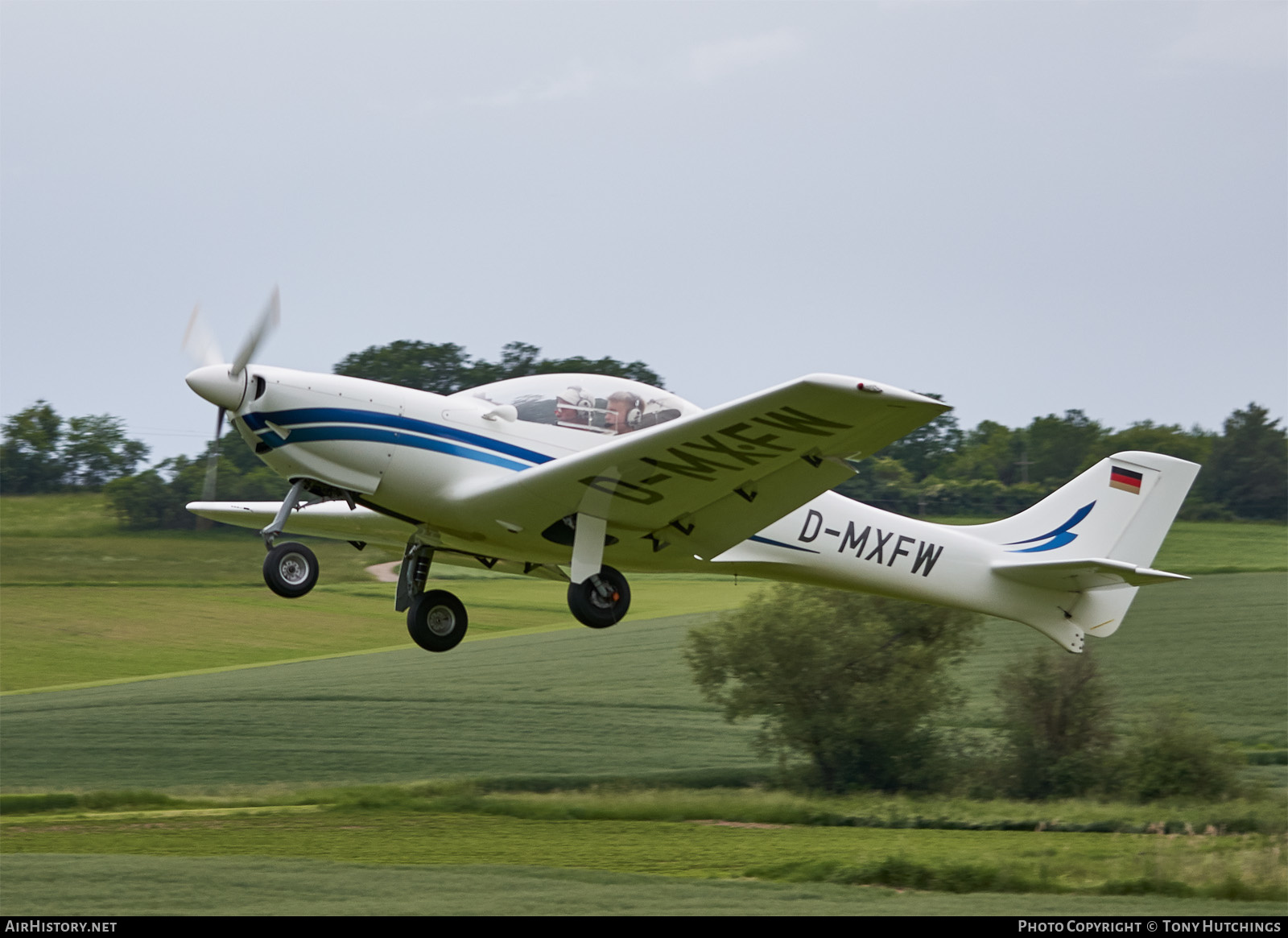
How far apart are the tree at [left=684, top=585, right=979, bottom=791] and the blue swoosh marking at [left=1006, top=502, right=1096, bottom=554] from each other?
1869 centimetres

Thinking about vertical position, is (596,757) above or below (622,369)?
below

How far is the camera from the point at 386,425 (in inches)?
455

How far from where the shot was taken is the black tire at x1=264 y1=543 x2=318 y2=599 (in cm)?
1188

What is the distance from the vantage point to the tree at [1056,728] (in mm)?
34281

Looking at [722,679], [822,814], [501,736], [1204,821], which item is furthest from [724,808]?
[1204,821]

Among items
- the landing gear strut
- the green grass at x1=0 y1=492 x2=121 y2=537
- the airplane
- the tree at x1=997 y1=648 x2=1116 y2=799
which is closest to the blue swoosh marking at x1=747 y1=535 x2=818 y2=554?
the airplane

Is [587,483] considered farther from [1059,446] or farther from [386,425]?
[1059,446]

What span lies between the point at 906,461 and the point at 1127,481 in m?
41.6

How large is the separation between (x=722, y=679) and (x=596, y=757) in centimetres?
408

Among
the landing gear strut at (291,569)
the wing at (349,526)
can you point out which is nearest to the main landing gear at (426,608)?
the wing at (349,526)

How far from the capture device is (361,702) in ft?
123

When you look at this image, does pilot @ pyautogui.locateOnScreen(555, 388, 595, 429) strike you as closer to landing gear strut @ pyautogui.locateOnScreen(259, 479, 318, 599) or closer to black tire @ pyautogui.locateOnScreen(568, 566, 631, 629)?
black tire @ pyautogui.locateOnScreen(568, 566, 631, 629)

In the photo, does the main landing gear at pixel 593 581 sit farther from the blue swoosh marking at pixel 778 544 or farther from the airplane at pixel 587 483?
the blue swoosh marking at pixel 778 544
